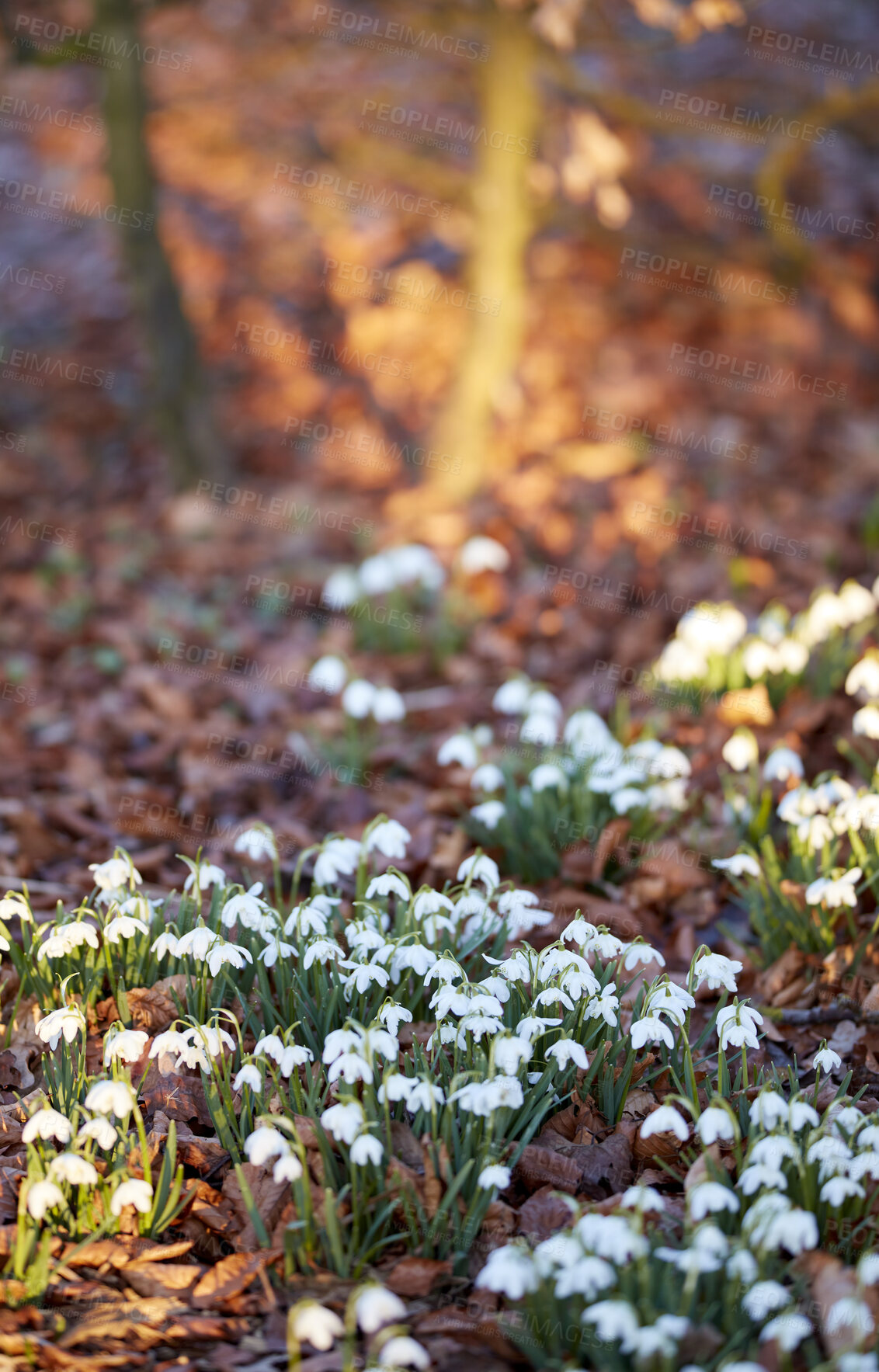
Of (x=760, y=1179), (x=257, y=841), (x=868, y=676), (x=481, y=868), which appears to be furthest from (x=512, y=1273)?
(x=868, y=676)

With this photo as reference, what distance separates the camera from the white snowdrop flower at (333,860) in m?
2.57

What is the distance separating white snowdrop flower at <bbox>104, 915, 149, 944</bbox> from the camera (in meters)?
2.27

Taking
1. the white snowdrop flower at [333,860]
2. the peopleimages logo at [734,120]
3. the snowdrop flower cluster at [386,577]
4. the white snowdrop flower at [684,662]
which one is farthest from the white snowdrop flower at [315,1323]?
the peopleimages logo at [734,120]

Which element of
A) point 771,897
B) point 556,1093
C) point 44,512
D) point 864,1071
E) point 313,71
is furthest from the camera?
point 313,71

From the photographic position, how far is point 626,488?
17.6ft

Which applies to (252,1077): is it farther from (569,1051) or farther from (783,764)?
(783,764)

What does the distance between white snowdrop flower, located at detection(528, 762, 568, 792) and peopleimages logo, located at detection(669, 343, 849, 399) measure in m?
3.70

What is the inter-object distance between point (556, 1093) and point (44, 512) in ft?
15.2

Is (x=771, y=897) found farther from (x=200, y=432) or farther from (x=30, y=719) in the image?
(x=200, y=432)

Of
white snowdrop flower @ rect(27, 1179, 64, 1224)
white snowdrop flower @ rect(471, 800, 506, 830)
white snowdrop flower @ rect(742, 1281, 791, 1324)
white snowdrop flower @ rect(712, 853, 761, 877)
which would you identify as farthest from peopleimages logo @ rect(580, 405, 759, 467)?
white snowdrop flower @ rect(27, 1179, 64, 1224)

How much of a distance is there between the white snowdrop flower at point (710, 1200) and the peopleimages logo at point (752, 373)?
16.5 ft

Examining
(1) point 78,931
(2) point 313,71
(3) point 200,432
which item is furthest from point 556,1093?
(2) point 313,71

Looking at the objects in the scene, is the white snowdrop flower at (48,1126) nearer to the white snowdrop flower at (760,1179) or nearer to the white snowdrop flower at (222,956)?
the white snowdrop flower at (222,956)

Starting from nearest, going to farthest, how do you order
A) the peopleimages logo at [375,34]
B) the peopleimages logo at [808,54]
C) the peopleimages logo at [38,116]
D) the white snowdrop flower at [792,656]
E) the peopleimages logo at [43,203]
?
the white snowdrop flower at [792,656], the peopleimages logo at [375,34], the peopleimages logo at [808,54], the peopleimages logo at [38,116], the peopleimages logo at [43,203]
